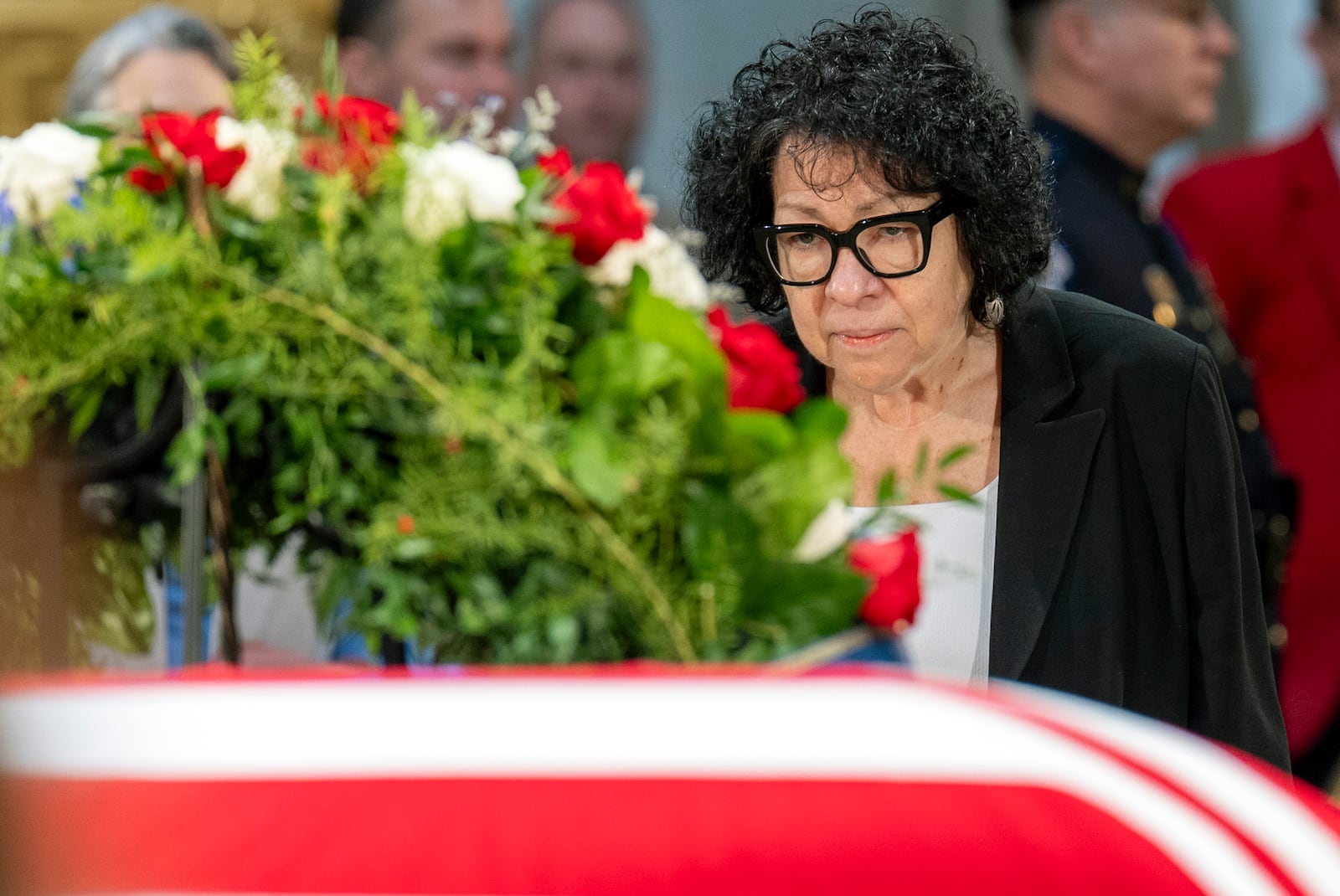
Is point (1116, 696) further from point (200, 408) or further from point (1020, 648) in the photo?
point (200, 408)

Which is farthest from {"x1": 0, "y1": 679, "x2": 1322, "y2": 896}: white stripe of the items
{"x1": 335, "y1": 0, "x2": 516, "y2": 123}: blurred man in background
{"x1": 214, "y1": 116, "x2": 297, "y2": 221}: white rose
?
{"x1": 335, "y1": 0, "x2": 516, "y2": 123}: blurred man in background

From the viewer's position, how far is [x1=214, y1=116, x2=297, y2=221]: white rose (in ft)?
3.26

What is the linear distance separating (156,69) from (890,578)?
1.89 metres

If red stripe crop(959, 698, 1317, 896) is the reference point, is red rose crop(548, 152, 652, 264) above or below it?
above

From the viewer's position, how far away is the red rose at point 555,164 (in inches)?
41.9

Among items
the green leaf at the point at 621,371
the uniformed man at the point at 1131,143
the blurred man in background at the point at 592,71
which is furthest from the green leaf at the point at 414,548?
the blurred man in background at the point at 592,71

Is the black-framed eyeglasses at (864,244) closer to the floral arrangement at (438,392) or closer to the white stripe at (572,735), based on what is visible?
the floral arrangement at (438,392)

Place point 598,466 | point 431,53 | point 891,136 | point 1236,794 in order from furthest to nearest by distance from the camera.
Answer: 1. point 431,53
2. point 891,136
3. point 598,466
4. point 1236,794

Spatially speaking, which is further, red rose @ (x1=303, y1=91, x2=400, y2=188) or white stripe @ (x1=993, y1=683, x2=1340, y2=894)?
red rose @ (x1=303, y1=91, x2=400, y2=188)

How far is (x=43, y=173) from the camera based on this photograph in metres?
1.06

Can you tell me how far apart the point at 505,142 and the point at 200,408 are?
264 millimetres

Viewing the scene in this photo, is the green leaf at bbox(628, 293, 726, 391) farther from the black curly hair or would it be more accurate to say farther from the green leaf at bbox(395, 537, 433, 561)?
the black curly hair

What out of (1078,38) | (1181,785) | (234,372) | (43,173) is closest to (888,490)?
(1181,785)

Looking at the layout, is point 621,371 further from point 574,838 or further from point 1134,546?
point 1134,546
